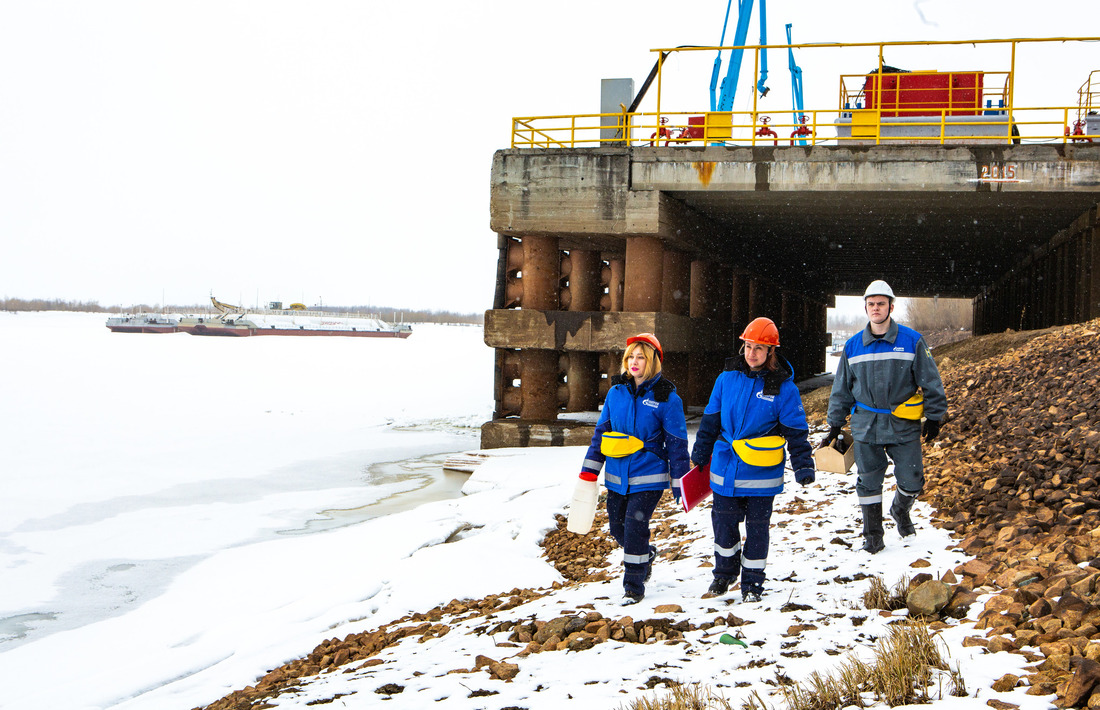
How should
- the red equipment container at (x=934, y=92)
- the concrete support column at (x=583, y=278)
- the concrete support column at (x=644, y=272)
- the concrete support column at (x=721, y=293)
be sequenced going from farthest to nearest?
the concrete support column at (x=721, y=293), the red equipment container at (x=934, y=92), the concrete support column at (x=583, y=278), the concrete support column at (x=644, y=272)

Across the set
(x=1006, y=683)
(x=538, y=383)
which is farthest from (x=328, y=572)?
(x=538, y=383)

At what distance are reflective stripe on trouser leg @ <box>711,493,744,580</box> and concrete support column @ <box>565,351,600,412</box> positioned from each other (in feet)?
32.6

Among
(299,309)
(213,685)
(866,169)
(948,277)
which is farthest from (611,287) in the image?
(299,309)

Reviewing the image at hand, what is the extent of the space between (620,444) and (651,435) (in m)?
0.20

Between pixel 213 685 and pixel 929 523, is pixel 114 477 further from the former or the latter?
pixel 929 523

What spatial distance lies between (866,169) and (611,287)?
5004 mm

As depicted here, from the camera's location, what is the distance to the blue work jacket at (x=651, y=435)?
15.5ft

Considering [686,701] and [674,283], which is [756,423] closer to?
[686,701]

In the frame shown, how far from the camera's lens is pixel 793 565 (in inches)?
203

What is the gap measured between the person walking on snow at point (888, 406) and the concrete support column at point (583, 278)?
9.81 m

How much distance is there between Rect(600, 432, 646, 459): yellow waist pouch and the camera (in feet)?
15.6

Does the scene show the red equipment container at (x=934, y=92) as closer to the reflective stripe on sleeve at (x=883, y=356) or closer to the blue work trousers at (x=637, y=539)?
the reflective stripe on sleeve at (x=883, y=356)

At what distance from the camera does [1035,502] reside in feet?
16.6

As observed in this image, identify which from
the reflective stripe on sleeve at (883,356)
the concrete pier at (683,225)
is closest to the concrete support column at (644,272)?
the concrete pier at (683,225)
